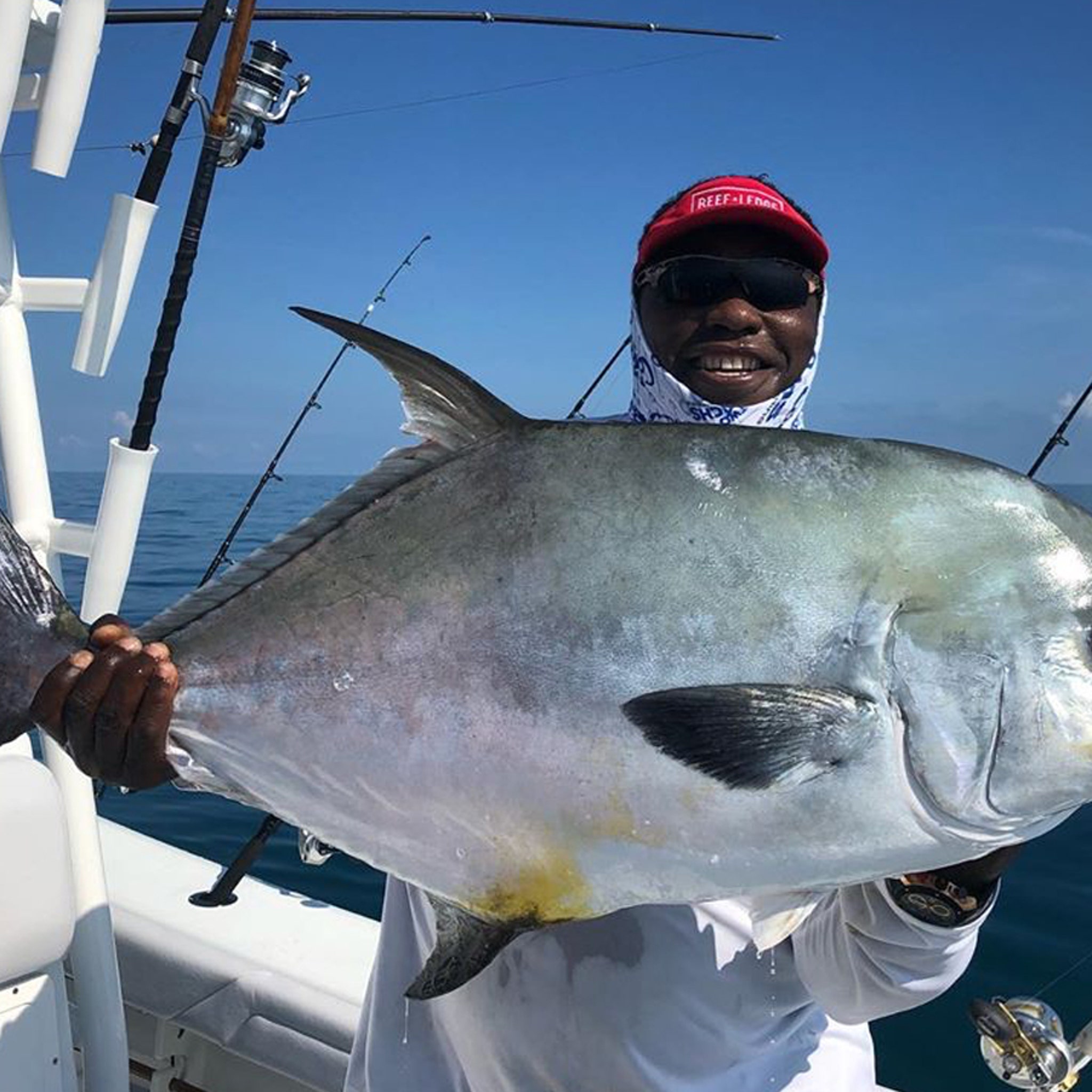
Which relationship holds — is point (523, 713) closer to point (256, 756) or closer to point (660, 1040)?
point (256, 756)

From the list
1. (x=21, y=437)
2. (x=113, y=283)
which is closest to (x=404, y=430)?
(x=113, y=283)

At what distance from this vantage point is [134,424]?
246 cm

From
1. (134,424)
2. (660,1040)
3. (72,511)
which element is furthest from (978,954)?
(72,511)

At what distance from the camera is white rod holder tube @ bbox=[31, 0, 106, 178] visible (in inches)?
88.9

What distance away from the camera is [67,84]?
2266mm

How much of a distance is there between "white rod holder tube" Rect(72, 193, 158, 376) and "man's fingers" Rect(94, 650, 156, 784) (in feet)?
4.13

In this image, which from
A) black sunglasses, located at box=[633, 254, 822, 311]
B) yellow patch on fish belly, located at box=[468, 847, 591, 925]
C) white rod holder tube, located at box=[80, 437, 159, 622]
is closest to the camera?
yellow patch on fish belly, located at box=[468, 847, 591, 925]

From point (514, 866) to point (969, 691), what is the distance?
1.77ft

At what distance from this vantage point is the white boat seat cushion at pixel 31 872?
226 centimetres

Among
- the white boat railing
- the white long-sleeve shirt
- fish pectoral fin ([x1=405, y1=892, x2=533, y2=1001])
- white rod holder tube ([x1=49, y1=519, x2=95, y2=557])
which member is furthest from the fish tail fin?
white rod holder tube ([x1=49, y1=519, x2=95, y2=557])

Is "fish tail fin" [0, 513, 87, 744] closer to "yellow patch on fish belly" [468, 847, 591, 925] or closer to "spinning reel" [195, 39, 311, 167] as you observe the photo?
"yellow patch on fish belly" [468, 847, 591, 925]

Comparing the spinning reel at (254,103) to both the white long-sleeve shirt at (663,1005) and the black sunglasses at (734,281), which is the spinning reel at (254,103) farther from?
the white long-sleeve shirt at (663,1005)

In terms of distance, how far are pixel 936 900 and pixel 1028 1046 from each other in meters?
1.02

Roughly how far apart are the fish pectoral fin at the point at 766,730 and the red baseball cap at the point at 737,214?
99 cm
